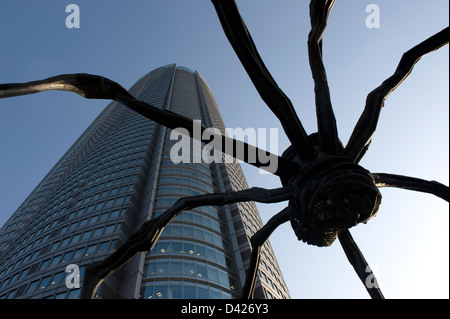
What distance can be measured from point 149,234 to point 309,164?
1.39 meters

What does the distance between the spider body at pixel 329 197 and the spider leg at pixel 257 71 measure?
0.81 ft

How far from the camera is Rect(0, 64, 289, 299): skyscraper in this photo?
22.4 m

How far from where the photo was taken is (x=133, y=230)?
29.5 metres

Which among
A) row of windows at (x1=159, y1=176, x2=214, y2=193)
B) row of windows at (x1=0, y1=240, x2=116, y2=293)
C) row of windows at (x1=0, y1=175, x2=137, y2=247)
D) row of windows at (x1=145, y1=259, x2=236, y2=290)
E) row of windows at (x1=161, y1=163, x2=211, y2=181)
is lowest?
row of windows at (x1=145, y1=259, x2=236, y2=290)

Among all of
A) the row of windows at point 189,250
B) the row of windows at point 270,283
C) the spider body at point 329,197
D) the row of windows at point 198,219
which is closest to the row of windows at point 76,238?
the row of windows at point 189,250

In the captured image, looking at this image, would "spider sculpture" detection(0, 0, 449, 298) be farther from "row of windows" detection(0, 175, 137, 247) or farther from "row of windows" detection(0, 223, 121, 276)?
"row of windows" detection(0, 175, 137, 247)

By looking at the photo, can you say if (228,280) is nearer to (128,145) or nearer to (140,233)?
(140,233)

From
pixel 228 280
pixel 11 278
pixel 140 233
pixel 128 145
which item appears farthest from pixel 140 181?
pixel 140 233

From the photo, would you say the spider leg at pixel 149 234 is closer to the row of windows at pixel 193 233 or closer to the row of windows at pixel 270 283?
the row of windows at pixel 193 233

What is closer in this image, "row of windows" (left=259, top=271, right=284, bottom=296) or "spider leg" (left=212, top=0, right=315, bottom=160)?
"spider leg" (left=212, top=0, right=315, bottom=160)

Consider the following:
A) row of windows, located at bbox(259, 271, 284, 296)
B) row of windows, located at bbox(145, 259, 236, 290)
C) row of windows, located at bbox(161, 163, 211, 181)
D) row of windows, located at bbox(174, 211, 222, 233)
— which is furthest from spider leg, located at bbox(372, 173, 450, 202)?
row of windows, located at bbox(161, 163, 211, 181)

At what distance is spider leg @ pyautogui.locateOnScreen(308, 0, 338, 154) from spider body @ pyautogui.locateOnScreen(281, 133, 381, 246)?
14 centimetres

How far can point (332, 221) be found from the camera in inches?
86.1
